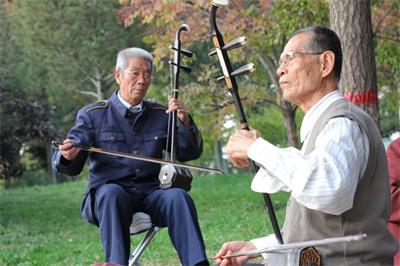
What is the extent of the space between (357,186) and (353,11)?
9.22 ft

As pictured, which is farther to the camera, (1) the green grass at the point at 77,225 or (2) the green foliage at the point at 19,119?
(2) the green foliage at the point at 19,119

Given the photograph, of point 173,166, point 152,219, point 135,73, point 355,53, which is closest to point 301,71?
point 173,166

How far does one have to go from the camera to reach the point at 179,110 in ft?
12.3

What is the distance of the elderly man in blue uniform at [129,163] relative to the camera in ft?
11.2

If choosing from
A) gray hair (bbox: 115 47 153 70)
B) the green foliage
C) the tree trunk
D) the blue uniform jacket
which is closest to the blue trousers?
the blue uniform jacket

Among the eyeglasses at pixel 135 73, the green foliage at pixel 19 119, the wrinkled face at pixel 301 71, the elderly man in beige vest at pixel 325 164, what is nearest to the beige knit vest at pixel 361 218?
the elderly man in beige vest at pixel 325 164

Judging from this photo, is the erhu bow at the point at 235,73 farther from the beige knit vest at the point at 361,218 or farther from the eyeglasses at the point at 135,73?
the eyeglasses at the point at 135,73

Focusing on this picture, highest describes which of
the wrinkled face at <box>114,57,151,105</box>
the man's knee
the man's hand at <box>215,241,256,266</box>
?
the wrinkled face at <box>114,57,151,105</box>

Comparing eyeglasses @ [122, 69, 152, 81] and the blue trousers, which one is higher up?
eyeglasses @ [122, 69, 152, 81]

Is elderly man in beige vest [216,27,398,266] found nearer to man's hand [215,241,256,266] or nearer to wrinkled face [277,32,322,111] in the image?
wrinkled face [277,32,322,111]

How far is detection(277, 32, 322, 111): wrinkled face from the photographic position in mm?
2203

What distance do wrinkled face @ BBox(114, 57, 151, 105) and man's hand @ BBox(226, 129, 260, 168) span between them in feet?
5.85

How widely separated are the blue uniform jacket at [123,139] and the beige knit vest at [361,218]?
5.72ft

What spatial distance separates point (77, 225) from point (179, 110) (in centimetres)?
564
